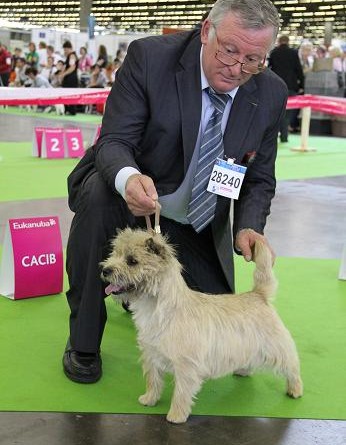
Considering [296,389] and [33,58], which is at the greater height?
[296,389]

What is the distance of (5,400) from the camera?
189 cm

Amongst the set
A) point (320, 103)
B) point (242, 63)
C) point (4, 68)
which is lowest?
point (4, 68)

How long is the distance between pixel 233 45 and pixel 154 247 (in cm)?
63

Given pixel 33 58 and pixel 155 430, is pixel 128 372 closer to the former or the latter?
pixel 155 430

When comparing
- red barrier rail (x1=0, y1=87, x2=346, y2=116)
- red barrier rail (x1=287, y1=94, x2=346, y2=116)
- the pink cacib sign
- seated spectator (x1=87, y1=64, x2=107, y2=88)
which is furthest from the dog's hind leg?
seated spectator (x1=87, y1=64, x2=107, y2=88)

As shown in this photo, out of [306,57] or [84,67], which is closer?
[306,57]

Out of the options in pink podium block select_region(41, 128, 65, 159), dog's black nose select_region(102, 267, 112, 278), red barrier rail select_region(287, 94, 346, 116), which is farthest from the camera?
red barrier rail select_region(287, 94, 346, 116)

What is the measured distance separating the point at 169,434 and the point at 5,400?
19.4 inches

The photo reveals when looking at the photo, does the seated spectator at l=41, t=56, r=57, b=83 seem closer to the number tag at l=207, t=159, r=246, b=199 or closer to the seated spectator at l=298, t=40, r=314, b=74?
the seated spectator at l=298, t=40, r=314, b=74

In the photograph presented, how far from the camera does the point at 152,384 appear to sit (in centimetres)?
189

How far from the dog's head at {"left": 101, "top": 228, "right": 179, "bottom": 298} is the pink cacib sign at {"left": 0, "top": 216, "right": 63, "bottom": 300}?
4.03 ft

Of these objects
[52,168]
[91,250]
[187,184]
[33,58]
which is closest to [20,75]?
[33,58]

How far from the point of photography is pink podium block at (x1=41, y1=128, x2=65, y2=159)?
7.39 meters

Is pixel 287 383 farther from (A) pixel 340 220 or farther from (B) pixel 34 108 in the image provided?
(B) pixel 34 108
